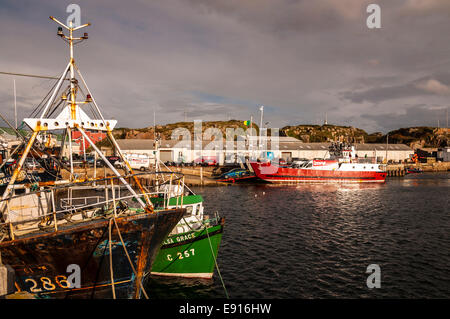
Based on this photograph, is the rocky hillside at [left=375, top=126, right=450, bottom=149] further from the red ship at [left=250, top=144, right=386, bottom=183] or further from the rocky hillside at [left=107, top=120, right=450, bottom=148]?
the red ship at [left=250, top=144, right=386, bottom=183]

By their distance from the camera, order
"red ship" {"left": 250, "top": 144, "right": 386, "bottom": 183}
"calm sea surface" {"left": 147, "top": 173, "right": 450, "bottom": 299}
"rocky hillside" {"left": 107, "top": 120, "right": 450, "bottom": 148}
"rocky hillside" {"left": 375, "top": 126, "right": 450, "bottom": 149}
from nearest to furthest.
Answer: "calm sea surface" {"left": 147, "top": 173, "right": 450, "bottom": 299} → "red ship" {"left": 250, "top": 144, "right": 386, "bottom": 183} → "rocky hillside" {"left": 375, "top": 126, "right": 450, "bottom": 149} → "rocky hillside" {"left": 107, "top": 120, "right": 450, "bottom": 148}

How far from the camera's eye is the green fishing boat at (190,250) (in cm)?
1588

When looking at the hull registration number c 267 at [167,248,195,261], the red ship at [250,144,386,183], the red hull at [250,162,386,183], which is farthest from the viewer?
the red ship at [250,144,386,183]

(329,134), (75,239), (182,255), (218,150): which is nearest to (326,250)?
(182,255)

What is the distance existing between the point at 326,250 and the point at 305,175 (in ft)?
123

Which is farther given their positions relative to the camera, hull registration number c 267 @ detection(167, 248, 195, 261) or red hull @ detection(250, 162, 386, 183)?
red hull @ detection(250, 162, 386, 183)

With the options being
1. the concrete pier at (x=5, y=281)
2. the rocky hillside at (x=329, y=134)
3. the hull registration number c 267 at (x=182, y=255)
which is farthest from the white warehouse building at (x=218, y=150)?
the concrete pier at (x=5, y=281)

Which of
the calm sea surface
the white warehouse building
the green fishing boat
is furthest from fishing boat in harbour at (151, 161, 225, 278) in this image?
the white warehouse building

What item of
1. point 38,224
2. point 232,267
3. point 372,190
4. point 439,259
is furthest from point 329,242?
point 372,190

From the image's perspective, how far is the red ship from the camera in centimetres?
5684

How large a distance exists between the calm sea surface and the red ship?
55.0 feet

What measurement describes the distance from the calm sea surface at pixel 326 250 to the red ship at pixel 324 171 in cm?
1677

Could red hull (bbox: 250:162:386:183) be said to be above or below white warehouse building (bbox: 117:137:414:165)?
below

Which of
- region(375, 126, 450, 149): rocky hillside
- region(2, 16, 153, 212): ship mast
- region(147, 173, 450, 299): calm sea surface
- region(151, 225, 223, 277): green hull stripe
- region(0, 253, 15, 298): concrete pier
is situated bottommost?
region(147, 173, 450, 299): calm sea surface
